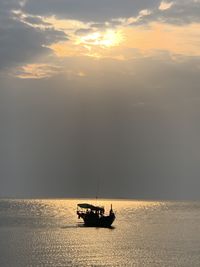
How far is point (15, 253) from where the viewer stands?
3583 inches

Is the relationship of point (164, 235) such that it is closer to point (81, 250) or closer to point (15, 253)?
point (81, 250)

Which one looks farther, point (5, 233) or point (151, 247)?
point (5, 233)

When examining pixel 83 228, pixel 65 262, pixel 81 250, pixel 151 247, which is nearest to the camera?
pixel 65 262

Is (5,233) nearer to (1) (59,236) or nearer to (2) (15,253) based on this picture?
(1) (59,236)

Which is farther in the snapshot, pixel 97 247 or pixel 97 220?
pixel 97 220

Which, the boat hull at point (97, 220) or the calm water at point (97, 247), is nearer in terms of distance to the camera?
the calm water at point (97, 247)

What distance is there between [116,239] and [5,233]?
27.2 metres

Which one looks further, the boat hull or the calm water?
the boat hull

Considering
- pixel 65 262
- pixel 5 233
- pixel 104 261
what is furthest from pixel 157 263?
pixel 5 233

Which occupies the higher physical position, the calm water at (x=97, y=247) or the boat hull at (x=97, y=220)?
the boat hull at (x=97, y=220)

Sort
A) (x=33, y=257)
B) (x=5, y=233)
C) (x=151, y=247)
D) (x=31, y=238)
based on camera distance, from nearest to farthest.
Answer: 1. (x=33, y=257)
2. (x=151, y=247)
3. (x=31, y=238)
4. (x=5, y=233)

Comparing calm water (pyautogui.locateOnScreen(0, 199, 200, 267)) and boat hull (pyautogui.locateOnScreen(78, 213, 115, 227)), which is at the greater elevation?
boat hull (pyautogui.locateOnScreen(78, 213, 115, 227))

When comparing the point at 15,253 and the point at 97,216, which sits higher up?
the point at 97,216

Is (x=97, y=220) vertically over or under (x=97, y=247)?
over
